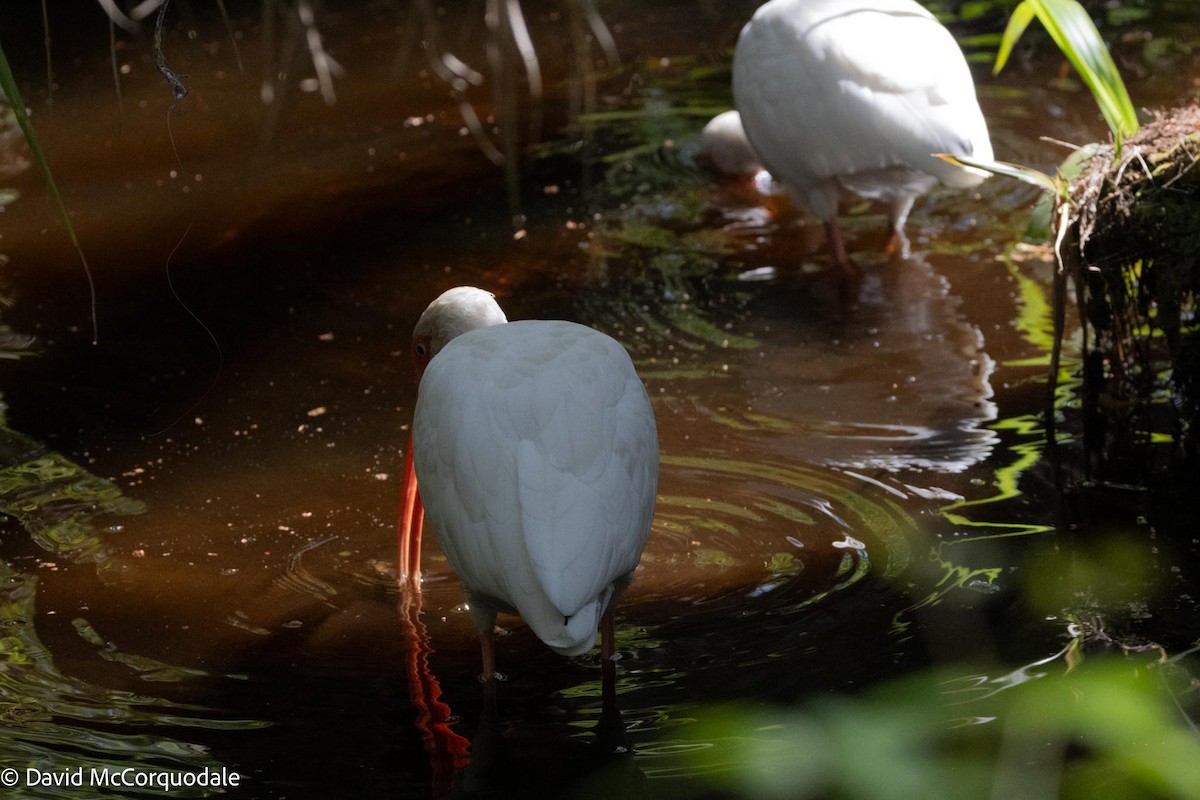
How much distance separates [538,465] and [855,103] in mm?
2760

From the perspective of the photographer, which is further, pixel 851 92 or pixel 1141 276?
pixel 851 92

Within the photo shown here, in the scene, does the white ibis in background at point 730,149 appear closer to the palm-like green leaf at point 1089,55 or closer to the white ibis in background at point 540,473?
the palm-like green leaf at point 1089,55

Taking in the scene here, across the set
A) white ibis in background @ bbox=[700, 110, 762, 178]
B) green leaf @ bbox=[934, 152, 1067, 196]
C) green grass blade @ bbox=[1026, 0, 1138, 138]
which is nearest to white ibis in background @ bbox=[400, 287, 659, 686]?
green leaf @ bbox=[934, 152, 1067, 196]

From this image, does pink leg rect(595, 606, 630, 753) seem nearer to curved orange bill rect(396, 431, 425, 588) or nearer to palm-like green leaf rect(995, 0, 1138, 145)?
curved orange bill rect(396, 431, 425, 588)

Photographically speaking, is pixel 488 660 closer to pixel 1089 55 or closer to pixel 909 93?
pixel 1089 55

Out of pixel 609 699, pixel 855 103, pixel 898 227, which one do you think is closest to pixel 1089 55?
pixel 855 103

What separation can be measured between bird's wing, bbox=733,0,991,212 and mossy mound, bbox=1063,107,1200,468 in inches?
40.1

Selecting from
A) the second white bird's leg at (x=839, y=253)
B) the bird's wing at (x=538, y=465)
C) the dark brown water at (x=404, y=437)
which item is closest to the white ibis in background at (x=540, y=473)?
the bird's wing at (x=538, y=465)

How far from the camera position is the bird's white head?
3.46 m

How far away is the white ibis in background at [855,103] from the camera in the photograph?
4.76 m

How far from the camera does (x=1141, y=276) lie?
3.71 m

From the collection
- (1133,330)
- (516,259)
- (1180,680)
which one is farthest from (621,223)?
(1180,680)

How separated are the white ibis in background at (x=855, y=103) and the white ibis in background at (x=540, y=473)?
224 centimetres

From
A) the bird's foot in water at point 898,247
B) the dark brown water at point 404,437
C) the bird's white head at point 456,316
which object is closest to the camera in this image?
the dark brown water at point 404,437
